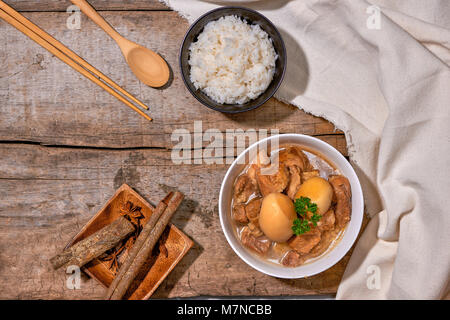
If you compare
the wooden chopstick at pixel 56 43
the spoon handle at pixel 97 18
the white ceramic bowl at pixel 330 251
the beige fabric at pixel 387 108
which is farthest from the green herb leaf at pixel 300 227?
the spoon handle at pixel 97 18

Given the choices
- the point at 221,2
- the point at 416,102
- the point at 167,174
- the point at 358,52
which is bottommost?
the point at 167,174

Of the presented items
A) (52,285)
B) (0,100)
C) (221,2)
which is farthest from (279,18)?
(52,285)

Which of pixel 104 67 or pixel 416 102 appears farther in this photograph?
pixel 104 67

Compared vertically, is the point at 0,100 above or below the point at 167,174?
above

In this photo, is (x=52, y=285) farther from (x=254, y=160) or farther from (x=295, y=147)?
(x=295, y=147)

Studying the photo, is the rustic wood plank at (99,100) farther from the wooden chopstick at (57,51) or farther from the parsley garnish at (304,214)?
the parsley garnish at (304,214)

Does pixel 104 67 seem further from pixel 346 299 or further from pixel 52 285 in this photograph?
pixel 346 299
